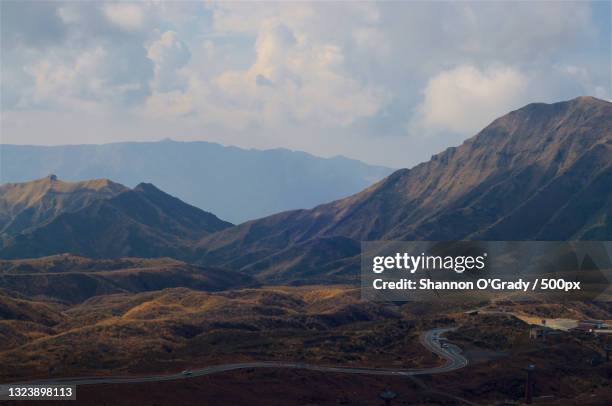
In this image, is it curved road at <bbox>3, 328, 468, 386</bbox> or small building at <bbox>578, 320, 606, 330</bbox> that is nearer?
curved road at <bbox>3, 328, 468, 386</bbox>

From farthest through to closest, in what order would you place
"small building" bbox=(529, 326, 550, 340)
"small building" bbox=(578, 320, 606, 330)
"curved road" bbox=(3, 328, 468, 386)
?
1. "small building" bbox=(578, 320, 606, 330)
2. "small building" bbox=(529, 326, 550, 340)
3. "curved road" bbox=(3, 328, 468, 386)

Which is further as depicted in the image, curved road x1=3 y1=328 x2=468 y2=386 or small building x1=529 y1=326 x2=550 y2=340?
small building x1=529 y1=326 x2=550 y2=340

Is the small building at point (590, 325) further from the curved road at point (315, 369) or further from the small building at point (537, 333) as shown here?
the curved road at point (315, 369)

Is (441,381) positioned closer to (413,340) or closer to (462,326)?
(413,340)

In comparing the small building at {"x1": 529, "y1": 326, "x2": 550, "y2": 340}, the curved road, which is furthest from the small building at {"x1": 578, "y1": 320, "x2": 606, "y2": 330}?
the curved road

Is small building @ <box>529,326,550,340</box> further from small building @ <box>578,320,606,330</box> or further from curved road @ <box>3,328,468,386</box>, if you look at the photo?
curved road @ <box>3,328,468,386</box>

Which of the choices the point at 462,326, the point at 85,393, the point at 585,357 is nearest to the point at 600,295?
the point at 462,326

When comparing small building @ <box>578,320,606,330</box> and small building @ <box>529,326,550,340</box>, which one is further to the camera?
small building @ <box>578,320,606,330</box>

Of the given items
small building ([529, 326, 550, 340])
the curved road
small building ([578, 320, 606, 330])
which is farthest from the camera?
small building ([578, 320, 606, 330])

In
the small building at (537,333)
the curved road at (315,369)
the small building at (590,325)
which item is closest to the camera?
the curved road at (315,369)

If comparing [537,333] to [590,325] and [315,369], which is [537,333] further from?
[315,369]

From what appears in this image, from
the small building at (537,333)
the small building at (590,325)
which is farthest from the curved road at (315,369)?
the small building at (590,325)

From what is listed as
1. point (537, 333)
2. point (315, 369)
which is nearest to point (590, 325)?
point (537, 333)
